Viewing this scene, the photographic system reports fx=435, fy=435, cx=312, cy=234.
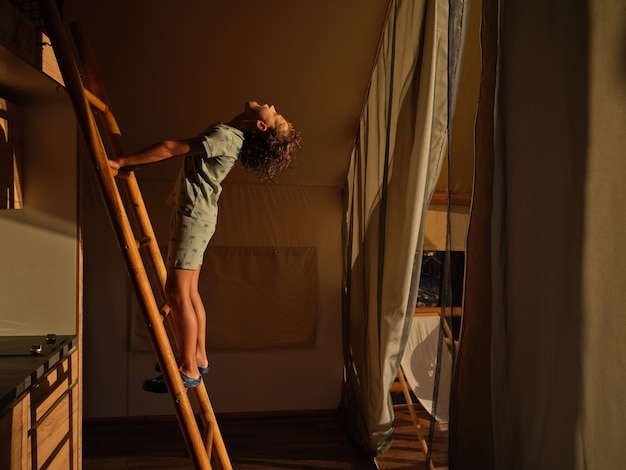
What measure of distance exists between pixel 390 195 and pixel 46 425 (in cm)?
178

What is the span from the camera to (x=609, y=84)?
0.88 metres

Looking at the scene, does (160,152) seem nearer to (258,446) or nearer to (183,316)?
(183,316)

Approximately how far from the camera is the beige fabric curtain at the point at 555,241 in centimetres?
87

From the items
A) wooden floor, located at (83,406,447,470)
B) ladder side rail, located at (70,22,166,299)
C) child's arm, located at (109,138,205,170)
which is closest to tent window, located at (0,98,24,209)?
ladder side rail, located at (70,22,166,299)

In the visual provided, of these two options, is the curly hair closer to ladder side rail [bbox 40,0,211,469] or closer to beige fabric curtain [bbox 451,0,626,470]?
ladder side rail [bbox 40,0,211,469]

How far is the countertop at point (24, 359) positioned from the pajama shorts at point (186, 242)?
1.86ft

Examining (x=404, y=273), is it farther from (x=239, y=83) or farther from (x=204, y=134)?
(x=239, y=83)

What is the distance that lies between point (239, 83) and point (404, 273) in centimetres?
154

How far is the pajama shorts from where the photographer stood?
4.68ft

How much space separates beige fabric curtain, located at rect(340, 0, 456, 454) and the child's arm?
1.04 meters

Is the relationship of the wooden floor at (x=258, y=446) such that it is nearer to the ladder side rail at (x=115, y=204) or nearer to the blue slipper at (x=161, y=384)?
the blue slipper at (x=161, y=384)

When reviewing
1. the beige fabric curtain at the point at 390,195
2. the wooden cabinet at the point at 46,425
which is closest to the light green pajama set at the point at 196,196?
the wooden cabinet at the point at 46,425

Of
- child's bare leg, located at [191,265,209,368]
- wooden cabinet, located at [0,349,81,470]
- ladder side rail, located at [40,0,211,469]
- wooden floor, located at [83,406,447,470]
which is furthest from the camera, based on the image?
wooden floor, located at [83,406,447,470]

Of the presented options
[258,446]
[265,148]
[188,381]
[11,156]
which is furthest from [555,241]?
[258,446]
